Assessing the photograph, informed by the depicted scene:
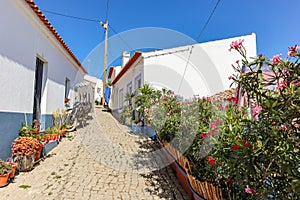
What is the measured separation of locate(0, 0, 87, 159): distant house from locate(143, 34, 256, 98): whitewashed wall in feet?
15.6

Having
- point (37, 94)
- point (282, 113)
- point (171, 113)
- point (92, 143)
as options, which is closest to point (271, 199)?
point (282, 113)

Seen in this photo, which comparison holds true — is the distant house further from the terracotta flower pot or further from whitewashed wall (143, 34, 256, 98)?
whitewashed wall (143, 34, 256, 98)

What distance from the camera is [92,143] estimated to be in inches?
271

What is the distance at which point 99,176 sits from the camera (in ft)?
13.5

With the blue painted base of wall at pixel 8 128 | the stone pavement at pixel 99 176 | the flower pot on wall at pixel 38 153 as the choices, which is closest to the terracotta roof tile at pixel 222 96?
the stone pavement at pixel 99 176

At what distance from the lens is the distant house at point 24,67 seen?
13.5 ft

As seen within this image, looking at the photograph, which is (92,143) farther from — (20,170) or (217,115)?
(217,115)

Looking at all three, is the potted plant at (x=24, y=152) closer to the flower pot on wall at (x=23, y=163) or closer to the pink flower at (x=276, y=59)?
the flower pot on wall at (x=23, y=163)

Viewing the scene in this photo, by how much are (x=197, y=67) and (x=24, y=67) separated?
7.33 metres

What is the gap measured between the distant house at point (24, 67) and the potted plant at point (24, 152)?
0.21m

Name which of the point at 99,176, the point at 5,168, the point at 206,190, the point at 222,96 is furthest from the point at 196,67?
the point at 5,168

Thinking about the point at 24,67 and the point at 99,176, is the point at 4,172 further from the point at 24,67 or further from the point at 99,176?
the point at 24,67

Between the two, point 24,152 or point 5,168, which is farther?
point 24,152

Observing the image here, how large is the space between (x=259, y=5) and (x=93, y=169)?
23.4 feet
